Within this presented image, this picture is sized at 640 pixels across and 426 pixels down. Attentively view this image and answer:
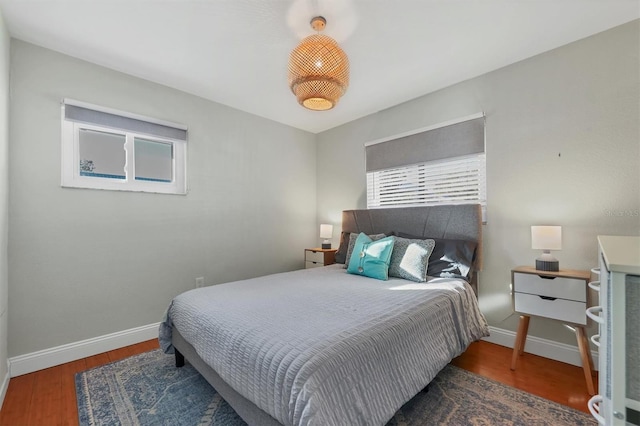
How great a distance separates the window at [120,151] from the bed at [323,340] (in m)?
1.41

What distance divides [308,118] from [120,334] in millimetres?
3186

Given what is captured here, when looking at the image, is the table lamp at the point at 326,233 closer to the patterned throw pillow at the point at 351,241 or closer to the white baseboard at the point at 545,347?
the patterned throw pillow at the point at 351,241

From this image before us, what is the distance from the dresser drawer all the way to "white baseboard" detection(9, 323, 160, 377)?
1.93 meters

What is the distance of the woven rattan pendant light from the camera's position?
5.64ft

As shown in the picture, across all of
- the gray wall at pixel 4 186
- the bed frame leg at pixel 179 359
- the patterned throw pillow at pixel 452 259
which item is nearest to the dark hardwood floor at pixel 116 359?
the gray wall at pixel 4 186

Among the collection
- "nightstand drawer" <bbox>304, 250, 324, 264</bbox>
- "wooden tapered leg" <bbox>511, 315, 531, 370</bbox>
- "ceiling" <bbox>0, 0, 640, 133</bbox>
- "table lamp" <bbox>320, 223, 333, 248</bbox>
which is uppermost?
"ceiling" <bbox>0, 0, 640, 133</bbox>

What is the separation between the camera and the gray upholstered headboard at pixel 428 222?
2537mm

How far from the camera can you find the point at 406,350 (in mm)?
1455

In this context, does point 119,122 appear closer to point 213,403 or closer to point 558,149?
point 213,403

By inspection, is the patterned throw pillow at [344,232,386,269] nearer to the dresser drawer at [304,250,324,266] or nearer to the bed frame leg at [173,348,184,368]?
the dresser drawer at [304,250,324,266]

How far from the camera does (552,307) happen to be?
1991 mm

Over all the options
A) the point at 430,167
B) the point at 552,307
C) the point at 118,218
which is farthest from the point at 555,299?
the point at 118,218

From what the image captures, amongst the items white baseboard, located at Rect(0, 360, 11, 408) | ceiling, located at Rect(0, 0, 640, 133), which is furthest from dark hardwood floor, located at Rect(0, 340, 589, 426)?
ceiling, located at Rect(0, 0, 640, 133)

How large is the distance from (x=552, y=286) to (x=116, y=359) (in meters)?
3.44
